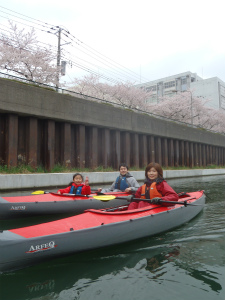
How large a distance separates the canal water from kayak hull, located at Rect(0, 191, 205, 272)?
19 centimetres

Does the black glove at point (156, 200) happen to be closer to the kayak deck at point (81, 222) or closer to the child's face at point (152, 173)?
the kayak deck at point (81, 222)

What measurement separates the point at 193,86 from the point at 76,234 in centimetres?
6111

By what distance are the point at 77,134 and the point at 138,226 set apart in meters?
9.86

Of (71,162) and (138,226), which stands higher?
(71,162)

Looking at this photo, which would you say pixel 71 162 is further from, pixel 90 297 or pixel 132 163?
pixel 90 297

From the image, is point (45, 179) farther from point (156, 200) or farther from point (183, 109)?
point (183, 109)

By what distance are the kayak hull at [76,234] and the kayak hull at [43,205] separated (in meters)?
2.34

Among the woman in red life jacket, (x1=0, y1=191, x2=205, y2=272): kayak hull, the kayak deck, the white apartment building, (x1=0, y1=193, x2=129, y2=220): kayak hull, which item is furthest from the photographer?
the white apartment building

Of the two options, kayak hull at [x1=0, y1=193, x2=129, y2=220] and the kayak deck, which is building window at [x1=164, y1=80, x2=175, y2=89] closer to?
kayak hull at [x1=0, y1=193, x2=129, y2=220]

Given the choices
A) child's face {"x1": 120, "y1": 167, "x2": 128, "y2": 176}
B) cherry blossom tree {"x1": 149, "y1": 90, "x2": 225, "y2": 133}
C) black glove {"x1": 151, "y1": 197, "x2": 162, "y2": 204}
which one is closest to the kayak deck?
black glove {"x1": 151, "y1": 197, "x2": 162, "y2": 204}

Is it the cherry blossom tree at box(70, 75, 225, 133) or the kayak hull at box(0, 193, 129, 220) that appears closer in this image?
the kayak hull at box(0, 193, 129, 220)

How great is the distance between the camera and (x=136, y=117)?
1677 cm

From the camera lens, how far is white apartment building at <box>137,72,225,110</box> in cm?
5509

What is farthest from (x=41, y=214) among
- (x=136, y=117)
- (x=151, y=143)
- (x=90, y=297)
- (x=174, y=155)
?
(x=174, y=155)
